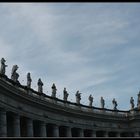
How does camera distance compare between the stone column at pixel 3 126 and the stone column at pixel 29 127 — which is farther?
the stone column at pixel 29 127

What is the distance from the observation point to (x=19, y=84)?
60781 millimetres

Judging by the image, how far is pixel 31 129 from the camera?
201ft

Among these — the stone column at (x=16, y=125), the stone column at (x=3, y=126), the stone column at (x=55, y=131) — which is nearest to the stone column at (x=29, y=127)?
the stone column at (x=16, y=125)

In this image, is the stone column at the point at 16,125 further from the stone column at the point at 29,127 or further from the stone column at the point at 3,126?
the stone column at the point at 3,126

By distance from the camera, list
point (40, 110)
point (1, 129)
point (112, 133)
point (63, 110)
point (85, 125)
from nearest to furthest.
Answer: point (1, 129), point (40, 110), point (63, 110), point (85, 125), point (112, 133)

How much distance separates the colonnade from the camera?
178 feet

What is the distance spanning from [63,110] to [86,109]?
38.4 feet

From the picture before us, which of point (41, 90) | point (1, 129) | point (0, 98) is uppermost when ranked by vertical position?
point (41, 90)

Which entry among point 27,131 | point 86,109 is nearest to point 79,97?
point 86,109

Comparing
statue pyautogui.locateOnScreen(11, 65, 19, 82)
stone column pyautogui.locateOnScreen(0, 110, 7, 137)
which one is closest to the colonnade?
stone column pyautogui.locateOnScreen(0, 110, 7, 137)

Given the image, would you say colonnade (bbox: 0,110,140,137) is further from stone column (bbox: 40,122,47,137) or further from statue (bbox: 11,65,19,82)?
statue (bbox: 11,65,19,82)

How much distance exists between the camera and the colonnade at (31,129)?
178 feet

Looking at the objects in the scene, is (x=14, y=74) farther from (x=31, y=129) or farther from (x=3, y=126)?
(x=3, y=126)

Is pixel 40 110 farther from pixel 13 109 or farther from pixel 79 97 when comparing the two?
pixel 79 97
